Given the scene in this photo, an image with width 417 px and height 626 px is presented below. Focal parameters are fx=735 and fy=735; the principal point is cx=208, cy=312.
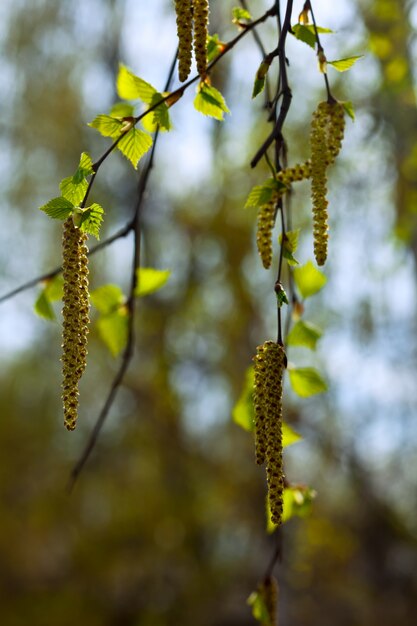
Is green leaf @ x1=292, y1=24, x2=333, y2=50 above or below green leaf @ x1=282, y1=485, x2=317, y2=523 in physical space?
above

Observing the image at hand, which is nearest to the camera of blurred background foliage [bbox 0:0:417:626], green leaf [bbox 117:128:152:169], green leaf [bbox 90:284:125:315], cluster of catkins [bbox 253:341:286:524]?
cluster of catkins [bbox 253:341:286:524]

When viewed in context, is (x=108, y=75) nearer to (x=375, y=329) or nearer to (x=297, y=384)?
(x=375, y=329)

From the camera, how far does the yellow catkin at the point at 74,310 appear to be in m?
0.50

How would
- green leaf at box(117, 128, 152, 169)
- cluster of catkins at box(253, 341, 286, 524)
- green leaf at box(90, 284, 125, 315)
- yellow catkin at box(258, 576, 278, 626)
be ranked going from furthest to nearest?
green leaf at box(90, 284, 125, 315)
yellow catkin at box(258, 576, 278, 626)
green leaf at box(117, 128, 152, 169)
cluster of catkins at box(253, 341, 286, 524)

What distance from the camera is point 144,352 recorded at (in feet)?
15.5

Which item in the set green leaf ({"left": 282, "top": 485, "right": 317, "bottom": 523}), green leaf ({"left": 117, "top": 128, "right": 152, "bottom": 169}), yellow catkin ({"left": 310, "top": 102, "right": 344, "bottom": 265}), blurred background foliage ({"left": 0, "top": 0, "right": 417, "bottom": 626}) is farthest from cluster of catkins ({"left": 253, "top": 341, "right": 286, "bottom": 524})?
blurred background foliage ({"left": 0, "top": 0, "right": 417, "bottom": 626})

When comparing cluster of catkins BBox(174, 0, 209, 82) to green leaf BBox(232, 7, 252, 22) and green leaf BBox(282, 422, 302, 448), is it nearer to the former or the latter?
green leaf BBox(232, 7, 252, 22)

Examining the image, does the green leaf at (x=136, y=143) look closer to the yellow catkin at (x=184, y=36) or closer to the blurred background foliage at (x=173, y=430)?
the yellow catkin at (x=184, y=36)

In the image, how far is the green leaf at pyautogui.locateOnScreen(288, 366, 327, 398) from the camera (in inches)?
30.7

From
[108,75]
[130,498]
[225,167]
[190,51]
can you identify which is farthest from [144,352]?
[190,51]

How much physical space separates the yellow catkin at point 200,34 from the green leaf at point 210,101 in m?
0.07

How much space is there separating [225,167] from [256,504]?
80.4 inches

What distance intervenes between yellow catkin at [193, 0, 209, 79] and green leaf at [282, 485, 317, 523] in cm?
48

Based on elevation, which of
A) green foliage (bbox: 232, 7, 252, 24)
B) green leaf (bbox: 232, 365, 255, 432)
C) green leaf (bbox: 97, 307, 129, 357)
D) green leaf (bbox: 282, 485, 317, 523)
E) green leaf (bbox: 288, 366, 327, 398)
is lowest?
green leaf (bbox: 282, 485, 317, 523)
